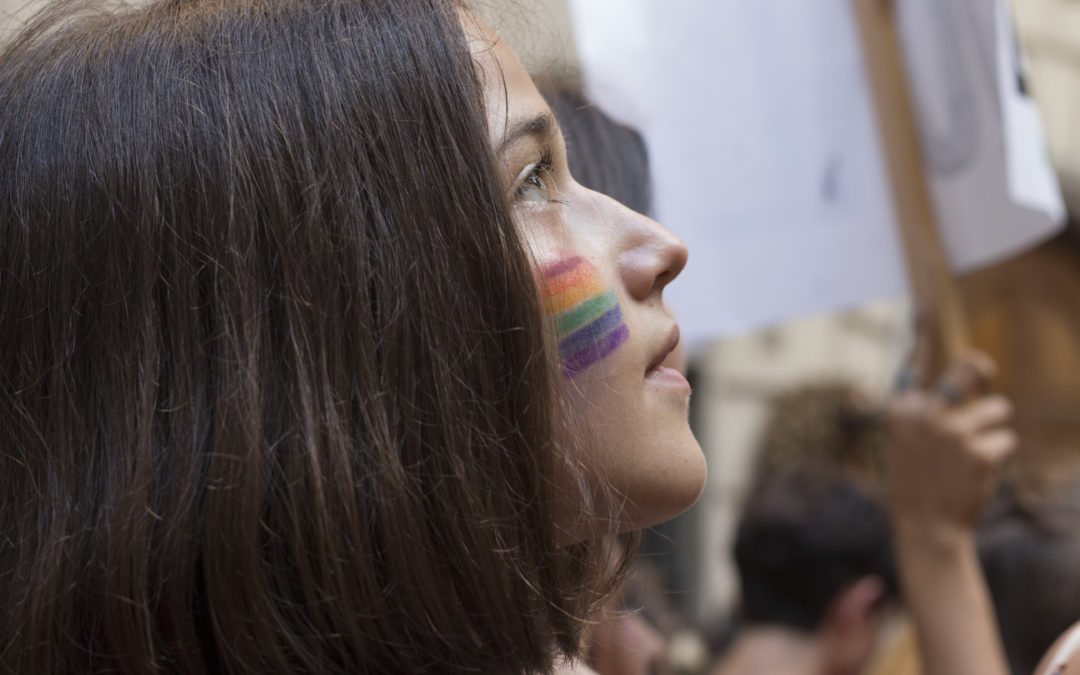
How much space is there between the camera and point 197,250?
0.88 m

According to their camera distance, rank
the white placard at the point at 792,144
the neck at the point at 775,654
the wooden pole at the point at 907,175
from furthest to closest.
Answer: the neck at the point at 775,654
the wooden pole at the point at 907,175
the white placard at the point at 792,144

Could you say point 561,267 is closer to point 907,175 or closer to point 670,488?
point 670,488

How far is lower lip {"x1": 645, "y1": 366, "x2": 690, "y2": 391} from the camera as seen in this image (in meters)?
0.97

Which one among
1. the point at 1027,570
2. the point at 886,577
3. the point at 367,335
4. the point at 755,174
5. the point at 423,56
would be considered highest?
the point at 423,56

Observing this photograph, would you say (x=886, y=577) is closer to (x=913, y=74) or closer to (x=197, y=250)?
(x=913, y=74)

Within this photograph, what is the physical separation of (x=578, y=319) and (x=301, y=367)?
0.25m

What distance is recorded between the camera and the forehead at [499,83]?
0.95m

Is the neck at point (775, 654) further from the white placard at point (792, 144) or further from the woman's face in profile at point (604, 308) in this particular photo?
the woman's face in profile at point (604, 308)

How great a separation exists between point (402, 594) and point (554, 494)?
161 mm

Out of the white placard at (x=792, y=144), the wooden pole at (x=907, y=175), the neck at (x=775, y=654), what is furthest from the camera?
the neck at (x=775, y=654)

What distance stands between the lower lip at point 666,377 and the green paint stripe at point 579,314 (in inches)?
3.2

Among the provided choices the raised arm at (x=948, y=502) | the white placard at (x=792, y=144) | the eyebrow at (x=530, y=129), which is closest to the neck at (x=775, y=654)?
the raised arm at (x=948, y=502)

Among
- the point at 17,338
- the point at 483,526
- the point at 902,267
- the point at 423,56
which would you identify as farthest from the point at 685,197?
the point at 17,338

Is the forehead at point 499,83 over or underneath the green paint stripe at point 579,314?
over
